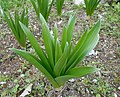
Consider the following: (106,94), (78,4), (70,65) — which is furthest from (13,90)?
(78,4)

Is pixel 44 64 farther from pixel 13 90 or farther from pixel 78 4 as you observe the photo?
pixel 78 4

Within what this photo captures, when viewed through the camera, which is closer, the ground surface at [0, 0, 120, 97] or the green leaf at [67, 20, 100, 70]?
the green leaf at [67, 20, 100, 70]

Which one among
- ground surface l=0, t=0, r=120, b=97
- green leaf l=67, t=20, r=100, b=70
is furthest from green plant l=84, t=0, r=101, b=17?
green leaf l=67, t=20, r=100, b=70

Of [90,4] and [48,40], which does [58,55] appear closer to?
[48,40]

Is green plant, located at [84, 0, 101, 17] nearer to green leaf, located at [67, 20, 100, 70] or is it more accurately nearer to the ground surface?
the ground surface

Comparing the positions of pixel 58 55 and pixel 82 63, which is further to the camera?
pixel 82 63

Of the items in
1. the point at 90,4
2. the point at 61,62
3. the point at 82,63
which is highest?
the point at 61,62

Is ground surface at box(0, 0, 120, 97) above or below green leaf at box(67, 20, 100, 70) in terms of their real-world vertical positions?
below

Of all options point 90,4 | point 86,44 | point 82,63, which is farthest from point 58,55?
point 90,4
